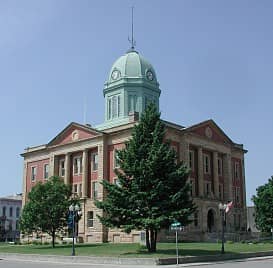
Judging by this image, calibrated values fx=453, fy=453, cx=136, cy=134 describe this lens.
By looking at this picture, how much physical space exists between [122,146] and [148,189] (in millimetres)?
21548

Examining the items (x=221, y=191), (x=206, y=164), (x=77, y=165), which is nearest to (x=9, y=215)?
(x=77, y=165)

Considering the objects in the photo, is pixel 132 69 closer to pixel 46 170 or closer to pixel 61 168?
pixel 61 168

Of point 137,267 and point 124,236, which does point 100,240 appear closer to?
point 124,236

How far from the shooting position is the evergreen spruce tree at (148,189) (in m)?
33.4

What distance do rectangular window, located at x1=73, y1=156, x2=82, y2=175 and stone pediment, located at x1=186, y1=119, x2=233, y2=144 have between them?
15399mm

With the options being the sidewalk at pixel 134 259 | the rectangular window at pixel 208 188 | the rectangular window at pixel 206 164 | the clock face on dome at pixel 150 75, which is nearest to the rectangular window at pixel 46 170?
the clock face on dome at pixel 150 75

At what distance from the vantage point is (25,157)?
71188 millimetres

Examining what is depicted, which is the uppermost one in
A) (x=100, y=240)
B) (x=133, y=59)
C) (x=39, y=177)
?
(x=133, y=59)

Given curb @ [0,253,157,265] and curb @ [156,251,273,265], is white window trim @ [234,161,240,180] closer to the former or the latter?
curb @ [156,251,273,265]

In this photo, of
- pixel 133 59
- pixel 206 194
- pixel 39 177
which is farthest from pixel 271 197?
pixel 39 177

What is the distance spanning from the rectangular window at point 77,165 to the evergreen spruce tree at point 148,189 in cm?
2668

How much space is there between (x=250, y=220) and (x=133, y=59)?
50.0 m

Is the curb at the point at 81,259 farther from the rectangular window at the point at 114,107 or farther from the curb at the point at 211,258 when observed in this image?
the rectangular window at the point at 114,107

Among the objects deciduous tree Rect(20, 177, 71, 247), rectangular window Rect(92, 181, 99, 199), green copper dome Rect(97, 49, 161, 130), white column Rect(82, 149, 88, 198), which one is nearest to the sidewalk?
deciduous tree Rect(20, 177, 71, 247)
